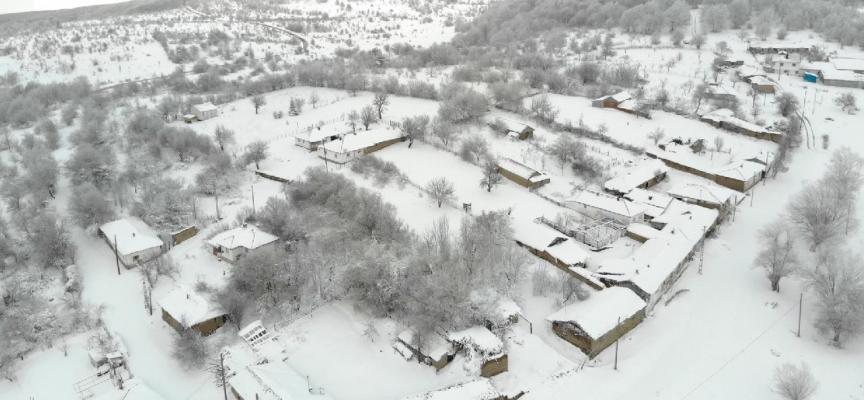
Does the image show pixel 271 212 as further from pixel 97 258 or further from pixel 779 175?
pixel 779 175

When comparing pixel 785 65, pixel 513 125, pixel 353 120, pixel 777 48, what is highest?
pixel 777 48

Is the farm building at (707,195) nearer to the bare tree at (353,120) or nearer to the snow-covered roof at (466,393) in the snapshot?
the snow-covered roof at (466,393)

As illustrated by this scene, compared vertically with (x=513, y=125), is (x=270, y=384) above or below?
below

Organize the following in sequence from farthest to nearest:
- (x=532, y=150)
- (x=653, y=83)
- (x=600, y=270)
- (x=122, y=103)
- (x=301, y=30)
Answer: (x=301, y=30)
(x=653, y=83)
(x=122, y=103)
(x=532, y=150)
(x=600, y=270)

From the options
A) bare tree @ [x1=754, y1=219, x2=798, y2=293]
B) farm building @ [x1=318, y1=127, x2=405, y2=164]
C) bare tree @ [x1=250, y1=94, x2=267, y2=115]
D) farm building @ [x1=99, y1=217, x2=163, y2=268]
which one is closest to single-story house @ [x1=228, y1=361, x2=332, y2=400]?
farm building @ [x1=99, y1=217, x2=163, y2=268]

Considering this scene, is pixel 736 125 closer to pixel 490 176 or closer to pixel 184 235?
pixel 490 176

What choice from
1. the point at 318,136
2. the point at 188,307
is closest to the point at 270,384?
the point at 188,307

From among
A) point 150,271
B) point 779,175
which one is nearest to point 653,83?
point 779,175

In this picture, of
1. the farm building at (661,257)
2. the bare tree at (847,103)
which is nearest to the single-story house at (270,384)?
the farm building at (661,257)
